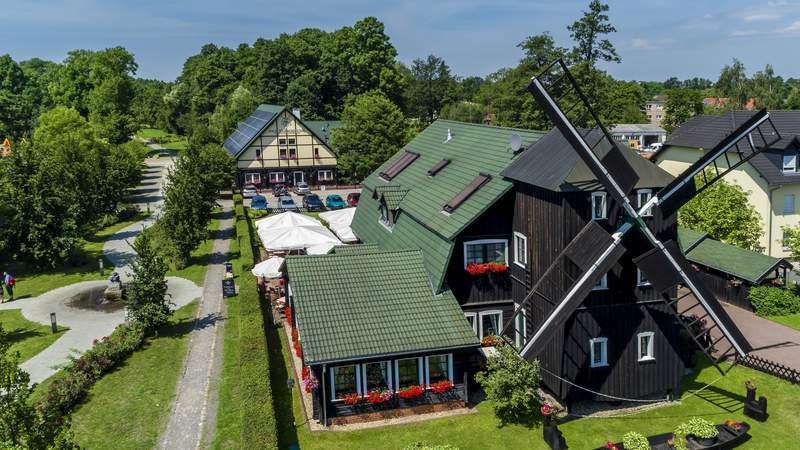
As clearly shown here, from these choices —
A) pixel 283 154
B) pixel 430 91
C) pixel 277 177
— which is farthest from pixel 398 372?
pixel 430 91

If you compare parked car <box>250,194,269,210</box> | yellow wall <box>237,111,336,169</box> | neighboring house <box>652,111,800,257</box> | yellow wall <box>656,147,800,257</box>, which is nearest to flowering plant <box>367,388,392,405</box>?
neighboring house <box>652,111,800,257</box>

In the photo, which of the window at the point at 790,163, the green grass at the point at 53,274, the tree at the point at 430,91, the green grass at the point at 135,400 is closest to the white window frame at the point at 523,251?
the green grass at the point at 135,400

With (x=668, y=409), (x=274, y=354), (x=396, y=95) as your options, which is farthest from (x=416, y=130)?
(x=668, y=409)

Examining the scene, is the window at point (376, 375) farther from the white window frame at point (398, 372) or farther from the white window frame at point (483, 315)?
the white window frame at point (483, 315)

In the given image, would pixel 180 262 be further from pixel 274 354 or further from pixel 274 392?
pixel 274 392

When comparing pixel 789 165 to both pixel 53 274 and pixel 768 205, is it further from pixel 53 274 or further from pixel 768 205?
pixel 53 274

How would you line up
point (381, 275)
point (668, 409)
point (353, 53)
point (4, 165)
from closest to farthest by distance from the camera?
point (668, 409), point (381, 275), point (4, 165), point (353, 53)

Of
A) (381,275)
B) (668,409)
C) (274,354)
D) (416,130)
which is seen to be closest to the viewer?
(668,409)
